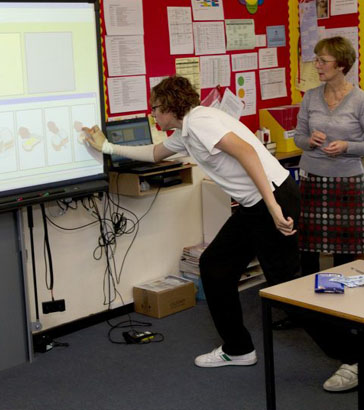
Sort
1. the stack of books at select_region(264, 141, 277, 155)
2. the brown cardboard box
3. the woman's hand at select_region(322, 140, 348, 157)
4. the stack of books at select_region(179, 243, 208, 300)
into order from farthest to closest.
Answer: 1. the stack of books at select_region(264, 141, 277, 155)
2. the stack of books at select_region(179, 243, 208, 300)
3. the brown cardboard box
4. the woman's hand at select_region(322, 140, 348, 157)

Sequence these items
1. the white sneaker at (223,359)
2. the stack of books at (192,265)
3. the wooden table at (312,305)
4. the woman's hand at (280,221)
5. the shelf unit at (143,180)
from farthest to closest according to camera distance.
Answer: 1. the stack of books at (192,265)
2. the shelf unit at (143,180)
3. the white sneaker at (223,359)
4. the woman's hand at (280,221)
5. the wooden table at (312,305)

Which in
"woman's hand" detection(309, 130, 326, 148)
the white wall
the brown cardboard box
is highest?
"woman's hand" detection(309, 130, 326, 148)

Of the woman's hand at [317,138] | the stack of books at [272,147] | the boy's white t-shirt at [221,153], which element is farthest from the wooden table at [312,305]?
the stack of books at [272,147]

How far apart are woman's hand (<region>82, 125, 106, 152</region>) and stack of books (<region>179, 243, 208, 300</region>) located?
1257 millimetres

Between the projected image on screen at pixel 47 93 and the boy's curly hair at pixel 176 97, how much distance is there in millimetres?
506

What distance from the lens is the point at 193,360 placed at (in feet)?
11.8

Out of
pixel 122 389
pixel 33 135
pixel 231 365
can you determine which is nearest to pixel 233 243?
pixel 231 365

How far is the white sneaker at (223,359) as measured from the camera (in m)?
3.49

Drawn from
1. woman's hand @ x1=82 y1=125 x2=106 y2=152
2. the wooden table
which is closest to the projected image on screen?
woman's hand @ x1=82 y1=125 x2=106 y2=152

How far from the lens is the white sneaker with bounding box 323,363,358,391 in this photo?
124 inches

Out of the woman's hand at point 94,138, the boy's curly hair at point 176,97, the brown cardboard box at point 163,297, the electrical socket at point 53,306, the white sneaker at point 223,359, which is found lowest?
the white sneaker at point 223,359

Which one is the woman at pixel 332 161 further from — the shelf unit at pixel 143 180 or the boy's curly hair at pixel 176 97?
the boy's curly hair at pixel 176 97

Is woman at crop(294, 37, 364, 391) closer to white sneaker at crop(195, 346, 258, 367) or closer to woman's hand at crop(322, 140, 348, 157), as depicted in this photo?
woman's hand at crop(322, 140, 348, 157)

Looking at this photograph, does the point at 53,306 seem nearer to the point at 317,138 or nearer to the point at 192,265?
the point at 192,265
